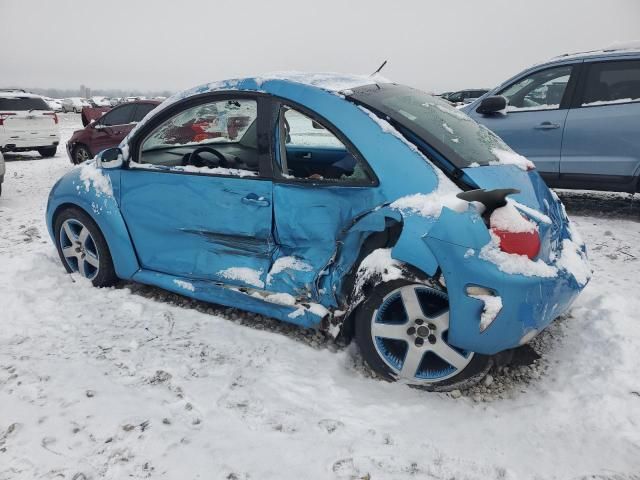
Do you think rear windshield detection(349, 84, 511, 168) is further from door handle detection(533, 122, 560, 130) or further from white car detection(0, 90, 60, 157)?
white car detection(0, 90, 60, 157)

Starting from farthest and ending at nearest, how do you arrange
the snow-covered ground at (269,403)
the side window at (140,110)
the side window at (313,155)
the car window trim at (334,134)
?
the side window at (140,110)
the side window at (313,155)
the car window trim at (334,134)
the snow-covered ground at (269,403)

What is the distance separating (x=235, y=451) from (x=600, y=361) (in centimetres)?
203

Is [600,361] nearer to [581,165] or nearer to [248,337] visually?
[248,337]

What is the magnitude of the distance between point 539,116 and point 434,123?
11.2 feet

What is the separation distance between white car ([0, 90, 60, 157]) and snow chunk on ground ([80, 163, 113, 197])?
9845 mm

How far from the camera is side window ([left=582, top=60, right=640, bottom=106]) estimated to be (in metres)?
5.29

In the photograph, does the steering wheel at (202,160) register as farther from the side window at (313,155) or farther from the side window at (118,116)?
the side window at (118,116)

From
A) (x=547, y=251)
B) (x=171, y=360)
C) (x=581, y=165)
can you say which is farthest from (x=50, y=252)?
(x=581, y=165)

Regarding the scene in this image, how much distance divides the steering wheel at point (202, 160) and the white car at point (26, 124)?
34.7 ft

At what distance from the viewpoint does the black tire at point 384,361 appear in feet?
8.16

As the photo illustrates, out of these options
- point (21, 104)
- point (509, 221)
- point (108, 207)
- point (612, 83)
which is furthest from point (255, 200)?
point (21, 104)

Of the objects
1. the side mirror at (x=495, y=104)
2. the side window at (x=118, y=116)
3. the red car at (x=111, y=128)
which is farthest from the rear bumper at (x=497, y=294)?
the side window at (x=118, y=116)

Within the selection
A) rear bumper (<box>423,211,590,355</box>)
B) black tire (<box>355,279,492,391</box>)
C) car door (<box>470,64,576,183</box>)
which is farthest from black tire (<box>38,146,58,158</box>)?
rear bumper (<box>423,211,590,355</box>)

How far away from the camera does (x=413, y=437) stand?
7.46ft
